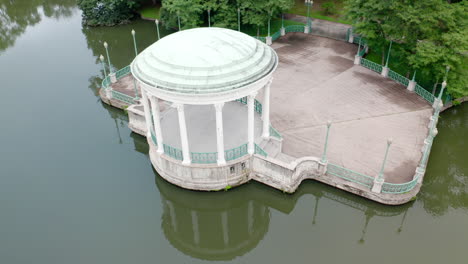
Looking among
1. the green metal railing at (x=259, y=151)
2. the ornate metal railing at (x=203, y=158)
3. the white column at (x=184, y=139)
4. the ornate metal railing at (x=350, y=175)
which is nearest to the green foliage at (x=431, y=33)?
the ornate metal railing at (x=350, y=175)

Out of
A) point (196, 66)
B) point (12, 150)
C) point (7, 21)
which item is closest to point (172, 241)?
point (196, 66)

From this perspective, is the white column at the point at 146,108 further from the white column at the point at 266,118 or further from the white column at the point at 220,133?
the white column at the point at 266,118

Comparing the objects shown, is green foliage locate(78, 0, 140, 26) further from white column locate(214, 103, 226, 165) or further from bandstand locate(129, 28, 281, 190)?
white column locate(214, 103, 226, 165)

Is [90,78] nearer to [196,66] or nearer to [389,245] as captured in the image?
[196,66]

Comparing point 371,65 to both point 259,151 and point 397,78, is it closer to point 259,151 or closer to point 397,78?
point 397,78

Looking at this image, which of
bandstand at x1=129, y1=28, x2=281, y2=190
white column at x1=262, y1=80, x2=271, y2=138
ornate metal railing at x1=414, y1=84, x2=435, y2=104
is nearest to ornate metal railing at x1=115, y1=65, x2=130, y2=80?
bandstand at x1=129, y1=28, x2=281, y2=190

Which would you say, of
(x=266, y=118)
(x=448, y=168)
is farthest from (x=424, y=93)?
(x=266, y=118)
